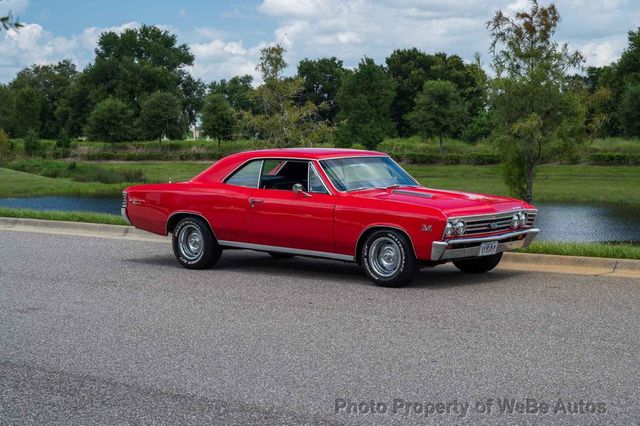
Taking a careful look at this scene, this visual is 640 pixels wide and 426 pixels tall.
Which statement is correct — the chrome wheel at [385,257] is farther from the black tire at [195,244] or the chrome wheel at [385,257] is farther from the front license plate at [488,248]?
the black tire at [195,244]

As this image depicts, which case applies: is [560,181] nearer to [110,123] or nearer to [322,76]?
[110,123]

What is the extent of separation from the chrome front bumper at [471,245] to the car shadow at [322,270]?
0.44 metres

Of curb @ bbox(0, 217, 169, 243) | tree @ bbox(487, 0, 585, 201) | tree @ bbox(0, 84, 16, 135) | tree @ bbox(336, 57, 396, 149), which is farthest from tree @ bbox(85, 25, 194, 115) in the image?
curb @ bbox(0, 217, 169, 243)

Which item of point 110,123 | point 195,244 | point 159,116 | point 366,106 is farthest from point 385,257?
point 110,123

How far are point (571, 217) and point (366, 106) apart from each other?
108ft

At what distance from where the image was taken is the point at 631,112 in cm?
6094

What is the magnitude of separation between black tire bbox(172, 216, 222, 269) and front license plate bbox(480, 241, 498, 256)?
3.45m

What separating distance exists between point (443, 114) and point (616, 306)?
5610 centimetres

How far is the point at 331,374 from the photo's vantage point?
22.3 ft

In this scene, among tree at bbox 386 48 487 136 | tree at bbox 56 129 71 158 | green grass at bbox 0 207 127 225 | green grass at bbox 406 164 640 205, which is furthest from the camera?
tree at bbox 386 48 487 136

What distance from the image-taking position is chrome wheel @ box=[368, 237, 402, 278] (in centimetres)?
1060

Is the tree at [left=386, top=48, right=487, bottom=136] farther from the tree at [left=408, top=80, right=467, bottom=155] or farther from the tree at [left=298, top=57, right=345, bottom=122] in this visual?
the tree at [left=408, top=80, right=467, bottom=155]

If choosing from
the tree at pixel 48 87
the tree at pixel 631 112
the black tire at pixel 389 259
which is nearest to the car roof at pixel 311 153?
the black tire at pixel 389 259

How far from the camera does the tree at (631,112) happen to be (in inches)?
2391
